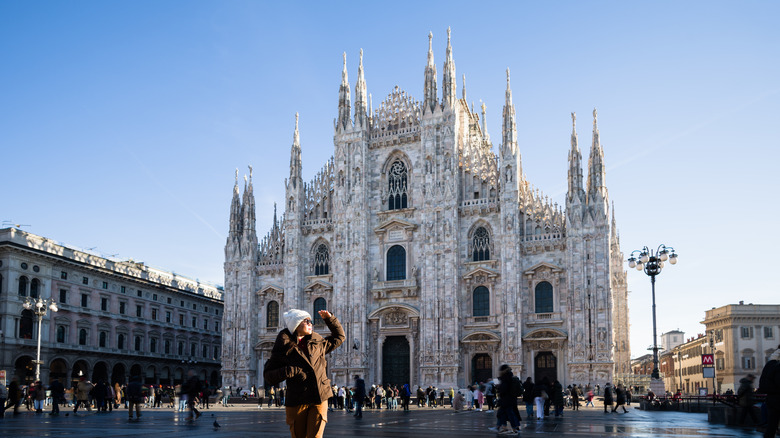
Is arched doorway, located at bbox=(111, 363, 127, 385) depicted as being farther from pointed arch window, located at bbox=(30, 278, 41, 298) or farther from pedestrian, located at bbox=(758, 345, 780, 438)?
pedestrian, located at bbox=(758, 345, 780, 438)

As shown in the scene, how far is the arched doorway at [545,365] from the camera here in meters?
44.4

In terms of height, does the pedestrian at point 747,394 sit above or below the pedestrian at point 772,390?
below

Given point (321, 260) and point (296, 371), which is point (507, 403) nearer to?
point (296, 371)

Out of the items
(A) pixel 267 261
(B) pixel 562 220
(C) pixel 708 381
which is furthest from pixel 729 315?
(A) pixel 267 261

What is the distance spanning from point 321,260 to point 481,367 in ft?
44.2

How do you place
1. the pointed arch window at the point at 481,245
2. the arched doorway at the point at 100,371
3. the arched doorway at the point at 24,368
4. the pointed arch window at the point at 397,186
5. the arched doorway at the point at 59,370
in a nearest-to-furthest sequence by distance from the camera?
the pointed arch window at the point at 481,245, the pointed arch window at the point at 397,186, the arched doorway at the point at 24,368, the arched doorway at the point at 59,370, the arched doorway at the point at 100,371

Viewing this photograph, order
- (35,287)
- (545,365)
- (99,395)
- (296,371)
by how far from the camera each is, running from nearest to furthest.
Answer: (296,371), (99,395), (545,365), (35,287)

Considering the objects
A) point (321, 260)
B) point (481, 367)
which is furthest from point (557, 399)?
point (321, 260)

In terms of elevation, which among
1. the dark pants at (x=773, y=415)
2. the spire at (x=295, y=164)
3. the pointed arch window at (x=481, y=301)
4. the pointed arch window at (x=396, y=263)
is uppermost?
the spire at (x=295, y=164)

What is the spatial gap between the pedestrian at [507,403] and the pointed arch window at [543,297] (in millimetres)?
28399

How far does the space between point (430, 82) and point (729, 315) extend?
44.3 meters

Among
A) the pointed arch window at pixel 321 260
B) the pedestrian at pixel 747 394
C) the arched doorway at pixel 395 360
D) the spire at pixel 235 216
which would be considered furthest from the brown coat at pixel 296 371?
the spire at pixel 235 216

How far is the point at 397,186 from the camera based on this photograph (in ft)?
165

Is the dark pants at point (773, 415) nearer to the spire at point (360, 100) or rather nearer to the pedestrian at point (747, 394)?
the pedestrian at point (747, 394)
